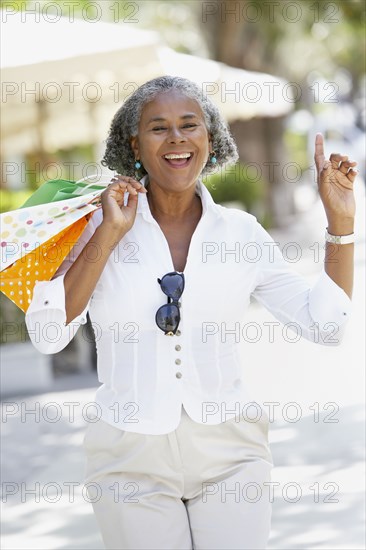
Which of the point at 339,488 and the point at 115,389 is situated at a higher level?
the point at 115,389

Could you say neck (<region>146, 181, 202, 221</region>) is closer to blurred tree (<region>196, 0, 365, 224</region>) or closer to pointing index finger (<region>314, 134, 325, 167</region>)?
pointing index finger (<region>314, 134, 325, 167</region>)

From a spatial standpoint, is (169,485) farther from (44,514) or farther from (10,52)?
(10,52)

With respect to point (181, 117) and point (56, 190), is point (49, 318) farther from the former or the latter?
point (181, 117)

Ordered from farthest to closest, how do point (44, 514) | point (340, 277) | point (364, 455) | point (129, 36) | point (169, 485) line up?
1. point (129, 36)
2. point (364, 455)
3. point (44, 514)
4. point (340, 277)
5. point (169, 485)

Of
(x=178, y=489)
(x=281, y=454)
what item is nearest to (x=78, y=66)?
(x=281, y=454)

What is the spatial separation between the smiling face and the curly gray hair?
0.09ft

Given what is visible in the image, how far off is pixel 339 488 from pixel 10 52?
463cm

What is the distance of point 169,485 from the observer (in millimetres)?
3209

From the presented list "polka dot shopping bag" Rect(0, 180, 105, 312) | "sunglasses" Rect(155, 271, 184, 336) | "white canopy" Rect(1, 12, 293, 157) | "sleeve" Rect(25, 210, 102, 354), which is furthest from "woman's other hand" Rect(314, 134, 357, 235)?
"white canopy" Rect(1, 12, 293, 157)

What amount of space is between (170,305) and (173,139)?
1.68 ft

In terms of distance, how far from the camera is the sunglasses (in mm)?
3207

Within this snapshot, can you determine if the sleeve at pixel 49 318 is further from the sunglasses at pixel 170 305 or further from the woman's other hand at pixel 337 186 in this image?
the woman's other hand at pixel 337 186

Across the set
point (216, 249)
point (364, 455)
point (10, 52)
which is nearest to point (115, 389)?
point (216, 249)

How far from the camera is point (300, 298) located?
346 cm
